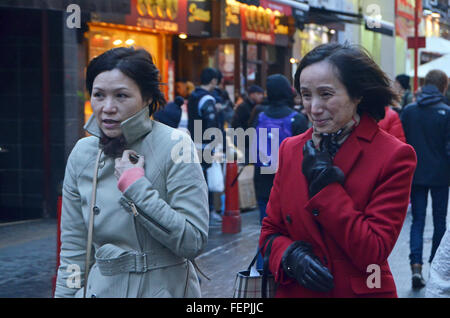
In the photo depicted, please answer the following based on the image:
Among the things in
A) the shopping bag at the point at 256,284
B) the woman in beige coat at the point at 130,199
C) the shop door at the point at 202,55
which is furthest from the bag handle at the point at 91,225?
the shop door at the point at 202,55

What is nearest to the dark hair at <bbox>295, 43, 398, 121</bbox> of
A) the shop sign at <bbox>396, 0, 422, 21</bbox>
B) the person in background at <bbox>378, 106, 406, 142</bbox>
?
the person in background at <bbox>378, 106, 406, 142</bbox>

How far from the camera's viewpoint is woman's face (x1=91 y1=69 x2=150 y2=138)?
10.3ft

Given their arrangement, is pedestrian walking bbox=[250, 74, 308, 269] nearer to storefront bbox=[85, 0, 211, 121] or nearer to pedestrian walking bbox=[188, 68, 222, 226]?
pedestrian walking bbox=[188, 68, 222, 226]

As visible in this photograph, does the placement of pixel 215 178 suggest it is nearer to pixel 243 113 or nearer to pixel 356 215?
pixel 243 113

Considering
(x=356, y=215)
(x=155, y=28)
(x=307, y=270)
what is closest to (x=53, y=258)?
(x=155, y=28)

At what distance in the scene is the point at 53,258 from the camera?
8.87 m

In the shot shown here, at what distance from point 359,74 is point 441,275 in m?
0.79

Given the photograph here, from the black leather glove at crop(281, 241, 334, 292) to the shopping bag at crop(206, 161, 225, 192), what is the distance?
7772 mm

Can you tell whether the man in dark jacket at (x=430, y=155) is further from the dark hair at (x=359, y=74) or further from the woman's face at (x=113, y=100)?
the woman's face at (x=113, y=100)

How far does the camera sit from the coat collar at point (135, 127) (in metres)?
3.09

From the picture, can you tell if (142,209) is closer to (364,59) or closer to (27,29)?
(364,59)

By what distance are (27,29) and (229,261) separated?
488 centimetres

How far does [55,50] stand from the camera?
11422 millimetres

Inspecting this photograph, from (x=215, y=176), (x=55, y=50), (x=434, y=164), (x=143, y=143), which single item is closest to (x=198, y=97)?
(x=215, y=176)
